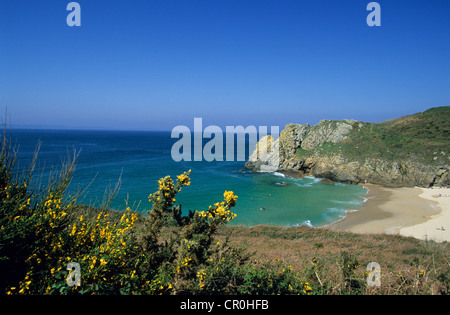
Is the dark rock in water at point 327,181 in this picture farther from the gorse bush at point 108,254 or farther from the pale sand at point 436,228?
the gorse bush at point 108,254

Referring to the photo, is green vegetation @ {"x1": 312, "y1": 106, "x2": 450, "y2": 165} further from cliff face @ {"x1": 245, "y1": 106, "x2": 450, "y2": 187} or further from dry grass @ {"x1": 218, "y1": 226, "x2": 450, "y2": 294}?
dry grass @ {"x1": 218, "y1": 226, "x2": 450, "y2": 294}

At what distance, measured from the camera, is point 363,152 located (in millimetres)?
51344

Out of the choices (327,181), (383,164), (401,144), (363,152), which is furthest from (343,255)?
(401,144)

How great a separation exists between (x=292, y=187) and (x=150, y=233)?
41.2m

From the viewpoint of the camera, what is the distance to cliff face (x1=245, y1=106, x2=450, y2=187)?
148 ft

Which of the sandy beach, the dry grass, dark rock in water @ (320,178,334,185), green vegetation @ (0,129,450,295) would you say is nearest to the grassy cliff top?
dark rock in water @ (320,178,334,185)

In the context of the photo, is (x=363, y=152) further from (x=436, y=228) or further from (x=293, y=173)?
(x=436, y=228)

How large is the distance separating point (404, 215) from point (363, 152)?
82.8 ft

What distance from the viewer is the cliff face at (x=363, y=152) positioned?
148 ft

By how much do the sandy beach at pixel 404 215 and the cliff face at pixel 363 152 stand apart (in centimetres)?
501

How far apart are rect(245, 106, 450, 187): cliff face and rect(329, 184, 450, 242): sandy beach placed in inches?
197

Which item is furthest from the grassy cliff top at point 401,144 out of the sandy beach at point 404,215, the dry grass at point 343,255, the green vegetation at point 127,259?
the green vegetation at point 127,259

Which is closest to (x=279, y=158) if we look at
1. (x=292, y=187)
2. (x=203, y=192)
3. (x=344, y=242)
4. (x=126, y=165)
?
(x=292, y=187)
